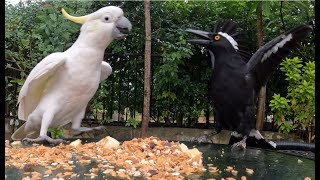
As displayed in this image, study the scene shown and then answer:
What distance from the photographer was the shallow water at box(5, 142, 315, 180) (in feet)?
4.70

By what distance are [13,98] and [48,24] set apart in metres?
1.02

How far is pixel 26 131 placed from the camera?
2395mm

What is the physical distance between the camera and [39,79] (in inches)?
84.3

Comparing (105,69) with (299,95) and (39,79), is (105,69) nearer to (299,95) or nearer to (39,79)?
(39,79)

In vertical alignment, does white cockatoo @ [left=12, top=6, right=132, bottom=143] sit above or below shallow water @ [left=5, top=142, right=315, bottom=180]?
above

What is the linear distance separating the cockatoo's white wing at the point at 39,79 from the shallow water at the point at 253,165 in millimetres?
739

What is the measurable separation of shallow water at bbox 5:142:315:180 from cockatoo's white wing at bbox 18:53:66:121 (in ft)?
2.42

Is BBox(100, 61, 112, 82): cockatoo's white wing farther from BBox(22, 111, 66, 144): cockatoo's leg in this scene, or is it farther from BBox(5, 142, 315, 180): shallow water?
BBox(5, 142, 315, 180): shallow water

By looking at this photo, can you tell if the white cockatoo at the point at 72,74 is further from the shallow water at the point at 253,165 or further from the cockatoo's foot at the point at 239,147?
the cockatoo's foot at the point at 239,147

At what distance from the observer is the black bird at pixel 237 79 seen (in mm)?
2283

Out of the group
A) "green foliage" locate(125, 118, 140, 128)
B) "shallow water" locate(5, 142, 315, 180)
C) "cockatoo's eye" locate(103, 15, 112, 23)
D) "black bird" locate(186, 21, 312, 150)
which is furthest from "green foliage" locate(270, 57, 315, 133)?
"cockatoo's eye" locate(103, 15, 112, 23)

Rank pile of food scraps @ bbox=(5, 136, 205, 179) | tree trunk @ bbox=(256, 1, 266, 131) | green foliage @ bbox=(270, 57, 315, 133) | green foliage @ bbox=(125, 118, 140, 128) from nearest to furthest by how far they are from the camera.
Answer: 1. pile of food scraps @ bbox=(5, 136, 205, 179)
2. green foliage @ bbox=(270, 57, 315, 133)
3. tree trunk @ bbox=(256, 1, 266, 131)
4. green foliage @ bbox=(125, 118, 140, 128)
